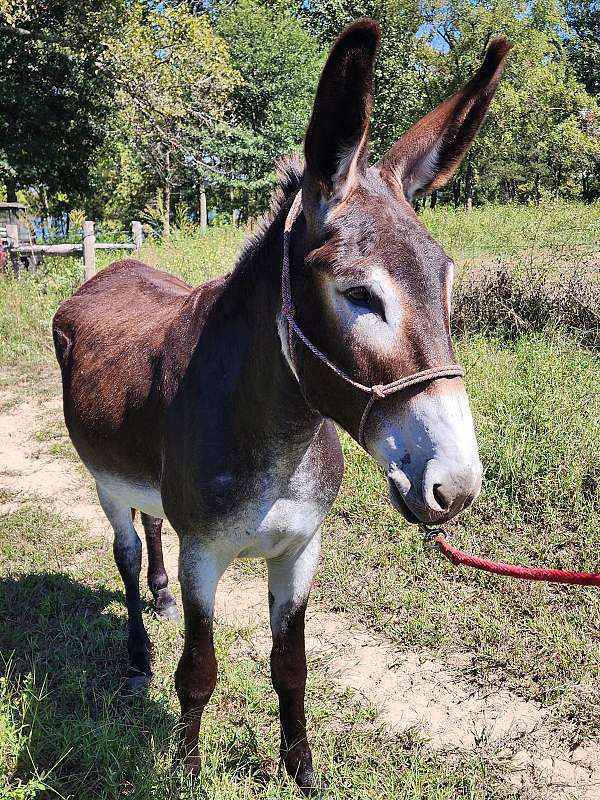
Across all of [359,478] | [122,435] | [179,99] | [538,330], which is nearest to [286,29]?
[179,99]

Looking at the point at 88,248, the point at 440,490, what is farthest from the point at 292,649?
the point at 88,248

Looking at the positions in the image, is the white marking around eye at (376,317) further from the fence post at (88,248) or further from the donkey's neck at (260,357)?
the fence post at (88,248)

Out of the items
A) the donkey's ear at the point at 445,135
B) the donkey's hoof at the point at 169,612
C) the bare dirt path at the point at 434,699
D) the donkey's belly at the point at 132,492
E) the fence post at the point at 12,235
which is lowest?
the bare dirt path at the point at 434,699

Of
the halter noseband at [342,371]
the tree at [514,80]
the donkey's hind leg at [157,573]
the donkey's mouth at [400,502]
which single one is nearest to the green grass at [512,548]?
the donkey's hind leg at [157,573]

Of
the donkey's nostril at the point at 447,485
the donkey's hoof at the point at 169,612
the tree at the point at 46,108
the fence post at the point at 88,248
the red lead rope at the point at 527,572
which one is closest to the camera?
the donkey's nostril at the point at 447,485

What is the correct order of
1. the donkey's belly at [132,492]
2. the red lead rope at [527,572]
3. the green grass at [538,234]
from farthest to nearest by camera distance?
the green grass at [538,234] < the donkey's belly at [132,492] < the red lead rope at [527,572]

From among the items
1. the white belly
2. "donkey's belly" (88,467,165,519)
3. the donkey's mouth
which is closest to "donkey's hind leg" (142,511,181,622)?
"donkey's belly" (88,467,165,519)

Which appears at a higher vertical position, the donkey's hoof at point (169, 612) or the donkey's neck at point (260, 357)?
the donkey's neck at point (260, 357)

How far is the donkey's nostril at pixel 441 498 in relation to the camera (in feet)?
4.47

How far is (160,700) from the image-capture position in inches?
120

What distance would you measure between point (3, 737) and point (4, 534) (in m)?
2.52

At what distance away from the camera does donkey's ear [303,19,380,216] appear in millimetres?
1436

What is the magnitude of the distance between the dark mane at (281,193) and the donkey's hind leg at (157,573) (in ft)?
7.29

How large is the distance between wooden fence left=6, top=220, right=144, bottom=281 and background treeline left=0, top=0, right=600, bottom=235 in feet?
7.77
